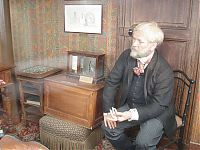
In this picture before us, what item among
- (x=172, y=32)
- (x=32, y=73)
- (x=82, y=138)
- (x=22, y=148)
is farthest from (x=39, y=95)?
(x=172, y=32)

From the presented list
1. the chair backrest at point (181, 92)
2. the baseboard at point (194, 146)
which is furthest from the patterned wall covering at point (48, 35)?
the baseboard at point (194, 146)

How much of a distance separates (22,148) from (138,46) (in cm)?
98

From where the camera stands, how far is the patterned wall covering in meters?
2.15

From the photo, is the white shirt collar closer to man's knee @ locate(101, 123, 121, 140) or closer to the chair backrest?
the chair backrest

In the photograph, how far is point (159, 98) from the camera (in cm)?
160

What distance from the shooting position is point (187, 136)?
6.40ft

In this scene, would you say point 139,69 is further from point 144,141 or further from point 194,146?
point 194,146

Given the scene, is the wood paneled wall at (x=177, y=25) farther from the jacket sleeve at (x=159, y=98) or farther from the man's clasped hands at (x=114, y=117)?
the man's clasped hands at (x=114, y=117)

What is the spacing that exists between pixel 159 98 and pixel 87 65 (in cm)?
73

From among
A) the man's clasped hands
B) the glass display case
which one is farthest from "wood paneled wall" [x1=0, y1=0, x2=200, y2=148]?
the man's clasped hands

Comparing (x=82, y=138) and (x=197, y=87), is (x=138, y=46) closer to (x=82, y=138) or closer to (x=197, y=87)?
(x=197, y=87)

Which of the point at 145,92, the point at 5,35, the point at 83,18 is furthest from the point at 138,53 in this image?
the point at 5,35

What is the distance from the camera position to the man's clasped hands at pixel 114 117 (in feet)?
5.32

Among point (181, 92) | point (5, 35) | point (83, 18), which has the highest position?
point (83, 18)
